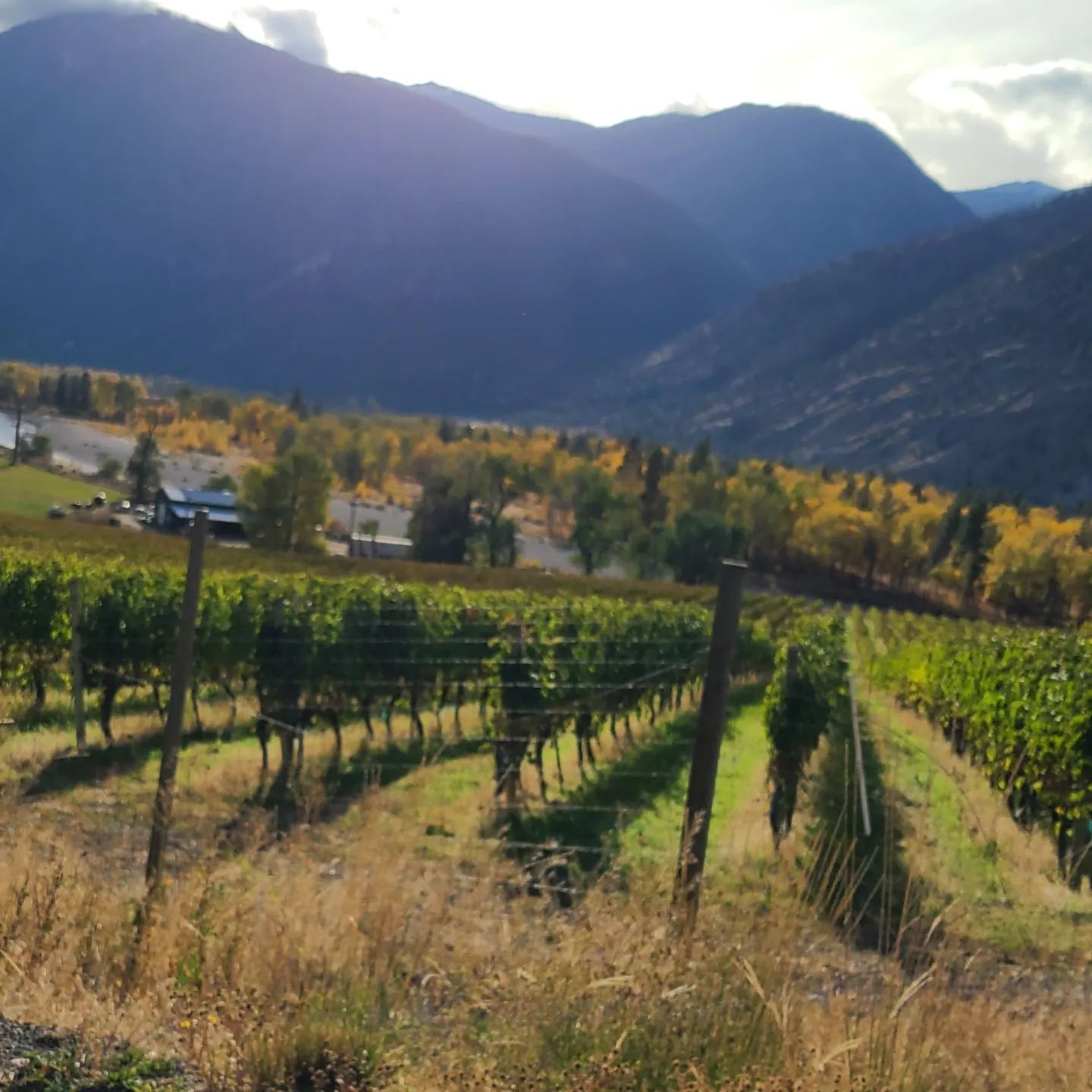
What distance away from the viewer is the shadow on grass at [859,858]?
483cm

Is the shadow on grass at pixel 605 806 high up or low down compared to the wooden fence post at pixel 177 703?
down

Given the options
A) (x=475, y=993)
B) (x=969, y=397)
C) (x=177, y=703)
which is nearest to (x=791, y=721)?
(x=177, y=703)

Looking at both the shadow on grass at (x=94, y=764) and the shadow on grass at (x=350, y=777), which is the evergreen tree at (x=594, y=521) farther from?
the shadow on grass at (x=94, y=764)

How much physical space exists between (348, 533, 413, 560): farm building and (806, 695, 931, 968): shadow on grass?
61.6 m

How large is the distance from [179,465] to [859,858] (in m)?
120

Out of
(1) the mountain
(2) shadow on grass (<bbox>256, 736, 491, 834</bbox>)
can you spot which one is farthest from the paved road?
(1) the mountain

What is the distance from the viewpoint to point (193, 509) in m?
75.6

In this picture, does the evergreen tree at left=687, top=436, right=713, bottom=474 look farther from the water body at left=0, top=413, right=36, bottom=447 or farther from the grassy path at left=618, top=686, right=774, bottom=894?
the grassy path at left=618, top=686, right=774, bottom=894

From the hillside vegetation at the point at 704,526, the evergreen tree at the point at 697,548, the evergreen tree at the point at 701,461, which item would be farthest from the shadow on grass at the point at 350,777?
the evergreen tree at the point at 701,461

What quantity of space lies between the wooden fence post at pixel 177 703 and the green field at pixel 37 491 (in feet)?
227

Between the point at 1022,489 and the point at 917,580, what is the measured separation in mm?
60163

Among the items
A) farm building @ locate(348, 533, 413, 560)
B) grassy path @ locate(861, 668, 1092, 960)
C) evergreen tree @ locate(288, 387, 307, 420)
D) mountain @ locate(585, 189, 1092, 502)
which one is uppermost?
mountain @ locate(585, 189, 1092, 502)

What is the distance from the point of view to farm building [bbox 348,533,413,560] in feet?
262

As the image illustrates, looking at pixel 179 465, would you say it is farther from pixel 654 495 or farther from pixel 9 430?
pixel 654 495
